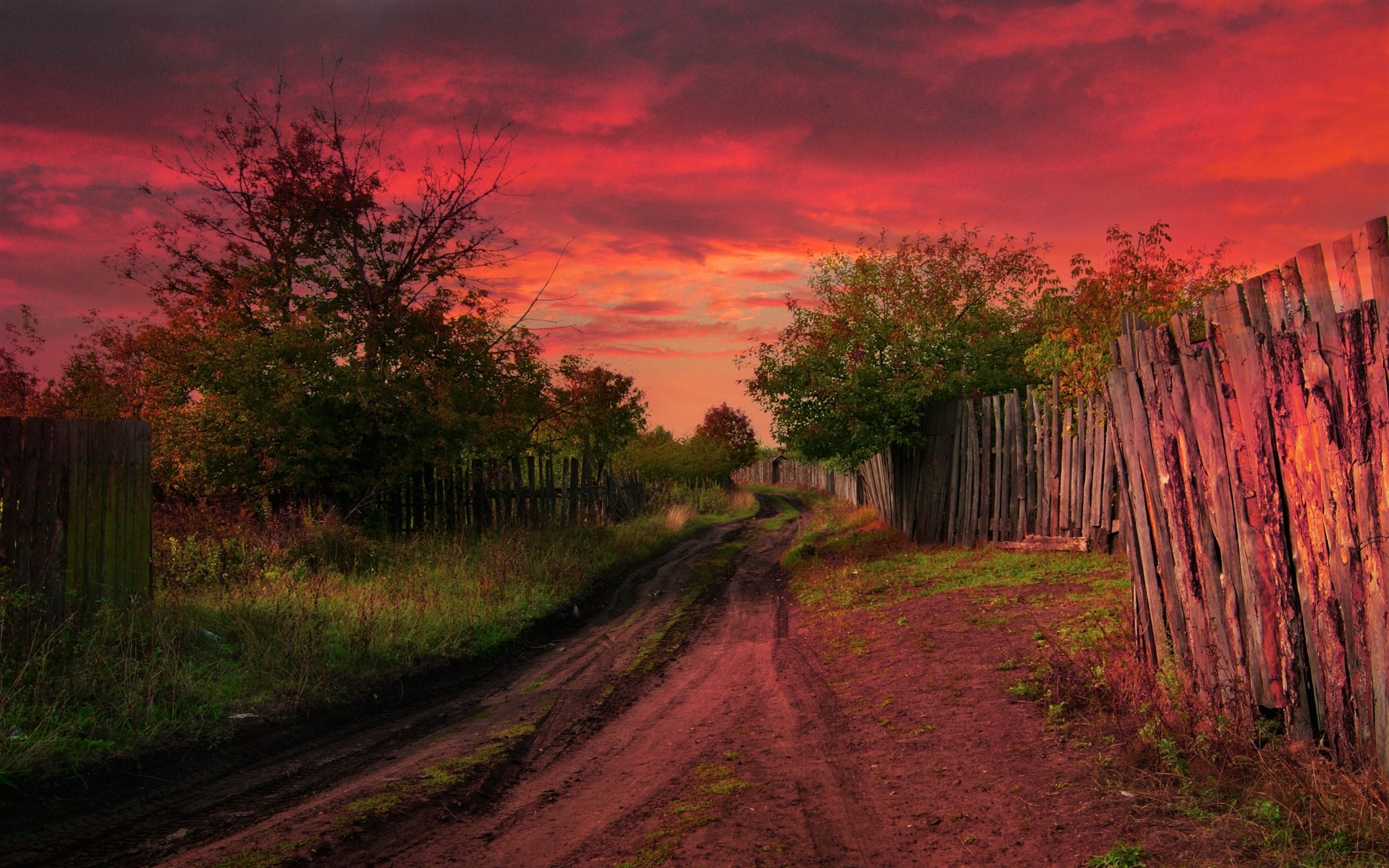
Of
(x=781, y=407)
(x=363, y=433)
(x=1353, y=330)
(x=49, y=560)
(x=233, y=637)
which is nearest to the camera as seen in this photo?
(x=1353, y=330)

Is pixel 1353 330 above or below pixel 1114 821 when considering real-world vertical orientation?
above

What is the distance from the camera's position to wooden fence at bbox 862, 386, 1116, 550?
11.2 metres

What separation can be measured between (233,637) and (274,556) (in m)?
3.34

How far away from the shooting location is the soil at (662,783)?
12.7 ft

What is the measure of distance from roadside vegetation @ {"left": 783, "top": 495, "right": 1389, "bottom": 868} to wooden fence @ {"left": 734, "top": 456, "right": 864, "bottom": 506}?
1375 centimetres

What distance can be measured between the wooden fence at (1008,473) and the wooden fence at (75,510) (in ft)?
36.6

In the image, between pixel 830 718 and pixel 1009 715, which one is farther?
pixel 830 718

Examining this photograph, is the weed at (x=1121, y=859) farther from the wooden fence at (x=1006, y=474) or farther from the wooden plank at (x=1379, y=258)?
the wooden fence at (x=1006, y=474)

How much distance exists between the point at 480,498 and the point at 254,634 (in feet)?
29.0

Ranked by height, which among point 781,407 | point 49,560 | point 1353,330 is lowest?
point 49,560

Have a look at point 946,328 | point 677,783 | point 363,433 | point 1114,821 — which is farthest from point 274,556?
point 946,328

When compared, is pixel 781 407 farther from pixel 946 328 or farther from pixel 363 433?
pixel 363 433

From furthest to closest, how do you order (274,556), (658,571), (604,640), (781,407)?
1. (781,407)
2. (658,571)
3. (274,556)
4. (604,640)

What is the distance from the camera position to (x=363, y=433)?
1337 cm
